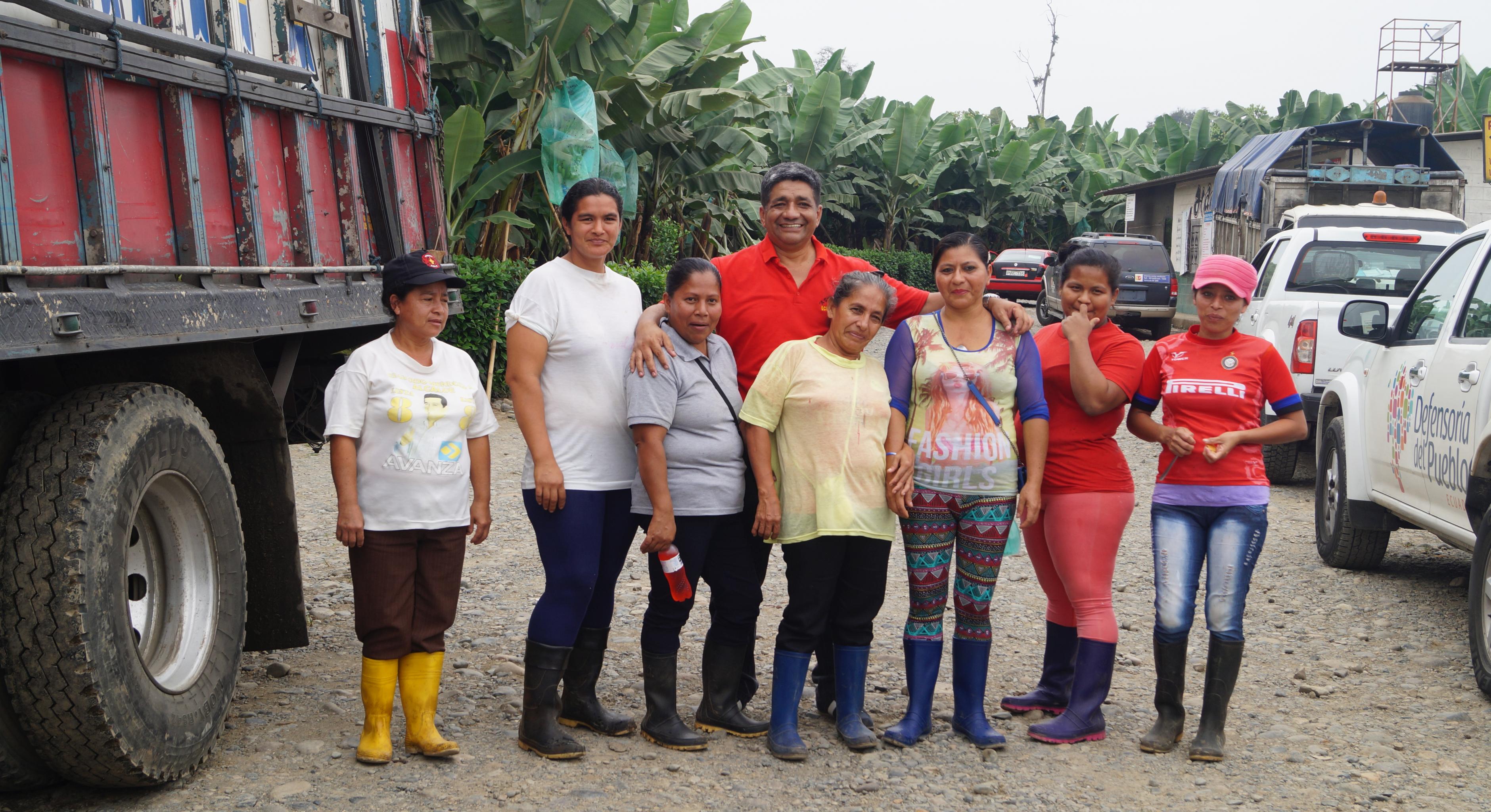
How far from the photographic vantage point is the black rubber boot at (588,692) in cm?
417

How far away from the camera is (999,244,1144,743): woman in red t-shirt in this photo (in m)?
4.13

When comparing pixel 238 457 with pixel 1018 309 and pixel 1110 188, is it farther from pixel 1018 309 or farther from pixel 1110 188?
pixel 1110 188

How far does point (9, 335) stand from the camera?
272cm

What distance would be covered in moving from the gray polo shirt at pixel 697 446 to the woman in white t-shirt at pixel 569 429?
0.09 meters

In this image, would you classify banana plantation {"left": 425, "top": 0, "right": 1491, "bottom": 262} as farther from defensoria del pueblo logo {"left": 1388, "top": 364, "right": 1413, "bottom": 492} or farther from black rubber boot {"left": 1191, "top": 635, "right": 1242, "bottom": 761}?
black rubber boot {"left": 1191, "top": 635, "right": 1242, "bottom": 761}

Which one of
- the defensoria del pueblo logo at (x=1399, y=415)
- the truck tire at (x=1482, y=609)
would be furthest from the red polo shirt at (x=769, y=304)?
the defensoria del pueblo logo at (x=1399, y=415)

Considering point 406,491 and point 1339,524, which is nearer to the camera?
point 406,491

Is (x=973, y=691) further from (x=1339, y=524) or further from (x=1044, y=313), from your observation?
(x=1044, y=313)

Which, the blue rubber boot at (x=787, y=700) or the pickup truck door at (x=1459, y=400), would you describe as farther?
the pickup truck door at (x=1459, y=400)

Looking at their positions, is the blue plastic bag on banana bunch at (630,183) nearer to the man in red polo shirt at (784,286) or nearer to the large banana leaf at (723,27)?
the large banana leaf at (723,27)

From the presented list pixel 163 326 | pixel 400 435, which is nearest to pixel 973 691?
pixel 400 435

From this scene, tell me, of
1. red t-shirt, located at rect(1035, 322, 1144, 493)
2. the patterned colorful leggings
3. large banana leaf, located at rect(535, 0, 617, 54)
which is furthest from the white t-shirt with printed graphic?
large banana leaf, located at rect(535, 0, 617, 54)

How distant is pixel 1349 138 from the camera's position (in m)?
17.5

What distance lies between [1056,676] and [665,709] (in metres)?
1.42
